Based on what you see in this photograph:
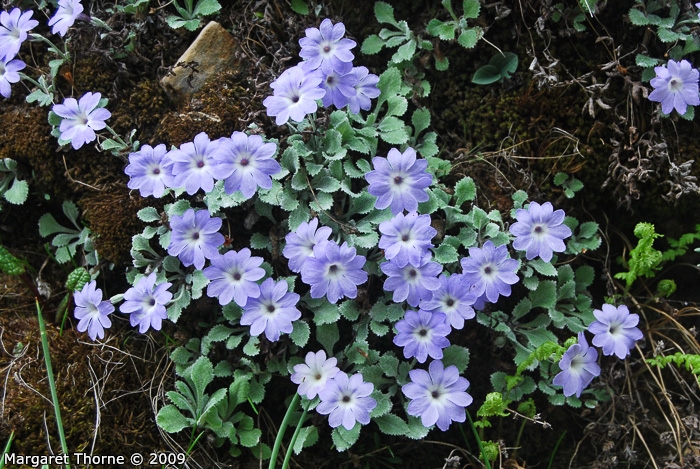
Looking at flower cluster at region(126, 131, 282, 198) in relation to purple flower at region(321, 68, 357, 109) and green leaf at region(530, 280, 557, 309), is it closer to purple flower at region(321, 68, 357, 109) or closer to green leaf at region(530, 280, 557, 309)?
purple flower at region(321, 68, 357, 109)

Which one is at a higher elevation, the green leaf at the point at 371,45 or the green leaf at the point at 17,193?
the green leaf at the point at 371,45

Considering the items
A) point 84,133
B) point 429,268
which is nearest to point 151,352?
point 84,133

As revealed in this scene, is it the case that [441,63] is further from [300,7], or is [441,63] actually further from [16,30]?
[16,30]

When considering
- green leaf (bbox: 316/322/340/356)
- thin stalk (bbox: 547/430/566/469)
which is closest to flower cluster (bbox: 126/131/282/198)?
green leaf (bbox: 316/322/340/356)

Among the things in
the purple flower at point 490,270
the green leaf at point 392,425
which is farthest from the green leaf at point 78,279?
the purple flower at point 490,270

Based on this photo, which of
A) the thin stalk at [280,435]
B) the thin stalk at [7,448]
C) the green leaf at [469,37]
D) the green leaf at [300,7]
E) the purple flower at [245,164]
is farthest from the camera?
the green leaf at [300,7]

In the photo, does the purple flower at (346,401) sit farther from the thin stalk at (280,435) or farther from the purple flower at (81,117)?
the purple flower at (81,117)

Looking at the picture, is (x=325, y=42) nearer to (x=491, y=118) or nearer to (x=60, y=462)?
(x=491, y=118)
